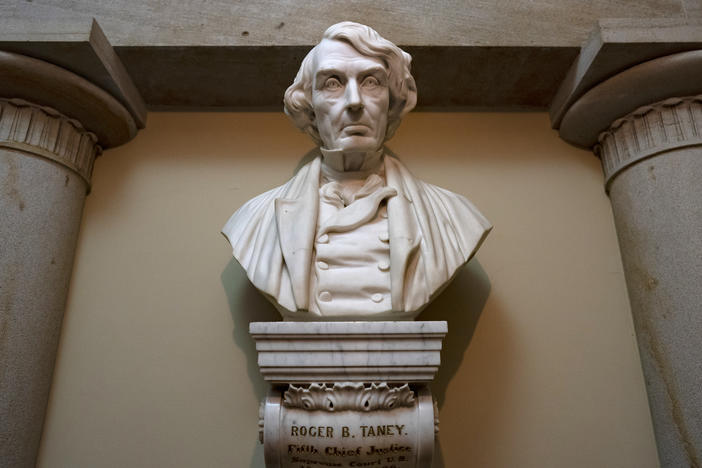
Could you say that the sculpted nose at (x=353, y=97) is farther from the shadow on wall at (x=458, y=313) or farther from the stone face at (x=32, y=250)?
the stone face at (x=32, y=250)

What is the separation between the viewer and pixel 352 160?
2.42 meters

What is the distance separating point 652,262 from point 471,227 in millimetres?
870

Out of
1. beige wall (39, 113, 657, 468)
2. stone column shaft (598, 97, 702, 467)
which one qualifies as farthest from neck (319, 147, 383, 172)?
stone column shaft (598, 97, 702, 467)

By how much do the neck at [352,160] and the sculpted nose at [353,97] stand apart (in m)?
0.17

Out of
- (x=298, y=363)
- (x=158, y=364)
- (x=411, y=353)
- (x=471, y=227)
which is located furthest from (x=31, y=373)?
(x=471, y=227)

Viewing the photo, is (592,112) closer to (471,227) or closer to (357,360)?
(471,227)

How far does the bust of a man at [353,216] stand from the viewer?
2109mm

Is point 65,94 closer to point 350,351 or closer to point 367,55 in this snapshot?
point 367,55

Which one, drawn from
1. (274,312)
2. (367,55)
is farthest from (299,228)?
(367,55)

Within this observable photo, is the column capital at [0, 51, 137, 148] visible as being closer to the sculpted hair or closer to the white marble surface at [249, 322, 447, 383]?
the sculpted hair

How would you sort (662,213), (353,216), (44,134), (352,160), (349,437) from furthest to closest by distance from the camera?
1. (44,134)
2. (662,213)
3. (352,160)
4. (353,216)
5. (349,437)

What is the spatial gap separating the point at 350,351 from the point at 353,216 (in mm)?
537

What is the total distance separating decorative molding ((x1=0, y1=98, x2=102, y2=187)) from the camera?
2.71 m

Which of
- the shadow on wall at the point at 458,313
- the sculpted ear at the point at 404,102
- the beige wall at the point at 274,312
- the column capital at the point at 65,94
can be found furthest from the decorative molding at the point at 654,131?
the column capital at the point at 65,94
